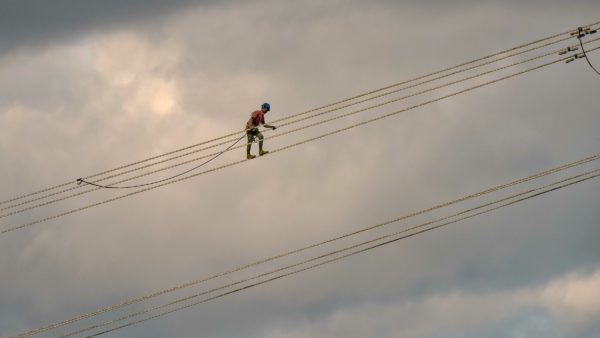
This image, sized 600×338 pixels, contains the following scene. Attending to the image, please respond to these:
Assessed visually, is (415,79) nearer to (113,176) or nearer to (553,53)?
(553,53)

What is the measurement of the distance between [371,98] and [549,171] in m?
9.02

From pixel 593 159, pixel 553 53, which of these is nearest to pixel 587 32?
pixel 553 53

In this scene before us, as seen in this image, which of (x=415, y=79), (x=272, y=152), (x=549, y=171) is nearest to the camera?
(x=549, y=171)

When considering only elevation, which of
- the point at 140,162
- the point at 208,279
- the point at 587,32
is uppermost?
the point at 587,32

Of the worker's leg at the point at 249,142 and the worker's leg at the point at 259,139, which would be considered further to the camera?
the worker's leg at the point at 249,142

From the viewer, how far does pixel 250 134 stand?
229 ft

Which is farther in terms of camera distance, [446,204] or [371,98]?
[371,98]

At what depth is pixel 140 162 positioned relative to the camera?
62.1m

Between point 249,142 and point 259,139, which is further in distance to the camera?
point 259,139

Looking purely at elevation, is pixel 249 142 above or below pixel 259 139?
below

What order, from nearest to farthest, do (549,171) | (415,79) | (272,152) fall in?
1. (549,171)
2. (415,79)
3. (272,152)

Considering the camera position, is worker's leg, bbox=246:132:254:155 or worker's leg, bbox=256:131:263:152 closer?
worker's leg, bbox=256:131:263:152

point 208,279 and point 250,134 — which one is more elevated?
point 250,134

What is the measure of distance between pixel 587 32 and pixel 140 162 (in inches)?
843
